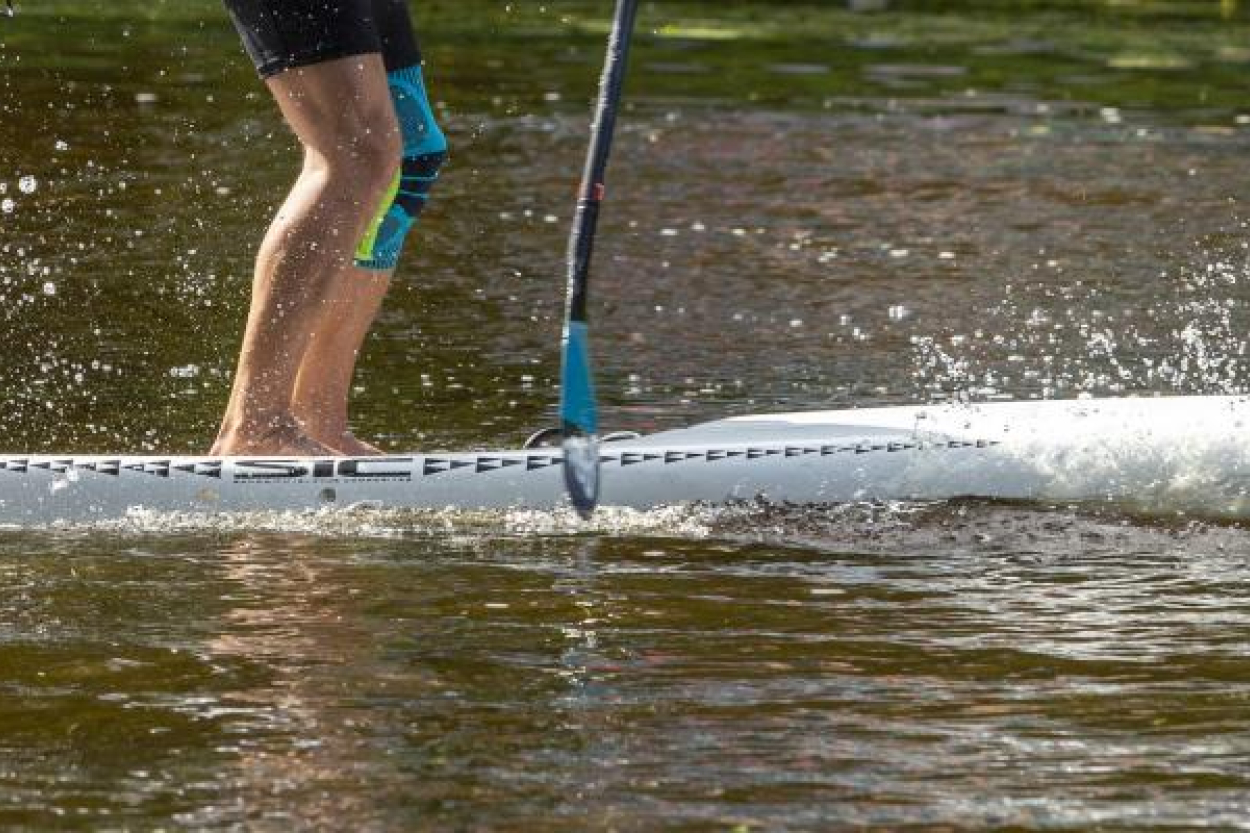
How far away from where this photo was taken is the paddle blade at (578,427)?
5.74m

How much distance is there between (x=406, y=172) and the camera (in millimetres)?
6375

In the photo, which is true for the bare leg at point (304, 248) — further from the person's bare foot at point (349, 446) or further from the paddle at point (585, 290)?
the paddle at point (585, 290)

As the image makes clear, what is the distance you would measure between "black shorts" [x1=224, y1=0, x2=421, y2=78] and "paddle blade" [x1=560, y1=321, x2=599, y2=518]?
0.68m

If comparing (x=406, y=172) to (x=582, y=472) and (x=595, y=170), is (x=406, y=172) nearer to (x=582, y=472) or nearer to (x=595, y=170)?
(x=595, y=170)

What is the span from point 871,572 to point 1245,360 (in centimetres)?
269

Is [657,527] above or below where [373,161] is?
below

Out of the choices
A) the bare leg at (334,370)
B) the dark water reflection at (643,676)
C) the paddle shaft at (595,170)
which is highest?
the paddle shaft at (595,170)

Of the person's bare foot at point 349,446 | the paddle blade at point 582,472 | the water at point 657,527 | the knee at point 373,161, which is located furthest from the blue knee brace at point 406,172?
the paddle blade at point 582,472

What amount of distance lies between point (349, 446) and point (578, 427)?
65 cm

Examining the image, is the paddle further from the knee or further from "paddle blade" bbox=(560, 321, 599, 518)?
the knee

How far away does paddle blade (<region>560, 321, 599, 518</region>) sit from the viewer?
226 inches

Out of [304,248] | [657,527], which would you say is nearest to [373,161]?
[304,248]

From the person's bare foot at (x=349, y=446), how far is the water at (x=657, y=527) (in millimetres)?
366

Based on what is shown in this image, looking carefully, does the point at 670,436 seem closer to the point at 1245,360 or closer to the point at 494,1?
the point at 1245,360
